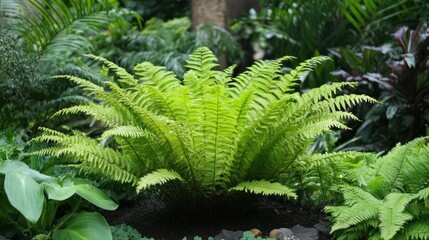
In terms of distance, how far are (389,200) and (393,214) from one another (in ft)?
0.42

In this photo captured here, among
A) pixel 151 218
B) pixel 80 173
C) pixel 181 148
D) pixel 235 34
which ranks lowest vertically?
pixel 235 34

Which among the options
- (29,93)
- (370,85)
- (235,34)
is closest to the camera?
(29,93)

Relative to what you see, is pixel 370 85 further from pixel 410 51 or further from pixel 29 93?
pixel 29 93

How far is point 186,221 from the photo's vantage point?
3.70 metres

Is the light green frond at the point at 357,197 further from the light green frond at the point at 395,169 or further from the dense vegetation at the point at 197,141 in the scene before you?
the light green frond at the point at 395,169

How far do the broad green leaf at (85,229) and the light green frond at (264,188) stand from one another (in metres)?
0.79

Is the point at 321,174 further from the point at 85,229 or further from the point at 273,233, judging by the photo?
the point at 85,229

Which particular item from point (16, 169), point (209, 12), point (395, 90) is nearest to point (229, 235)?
point (16, 169)

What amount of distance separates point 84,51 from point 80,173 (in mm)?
2665

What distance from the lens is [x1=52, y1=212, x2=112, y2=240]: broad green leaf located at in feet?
10.2

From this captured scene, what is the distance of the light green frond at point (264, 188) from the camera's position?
324 cm

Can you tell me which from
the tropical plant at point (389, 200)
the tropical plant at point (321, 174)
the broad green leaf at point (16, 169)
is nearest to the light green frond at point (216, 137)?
the tropical plant at point (321, 174)

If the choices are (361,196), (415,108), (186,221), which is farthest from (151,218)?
(415,108)

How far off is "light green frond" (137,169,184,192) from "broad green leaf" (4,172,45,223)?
51 cm
